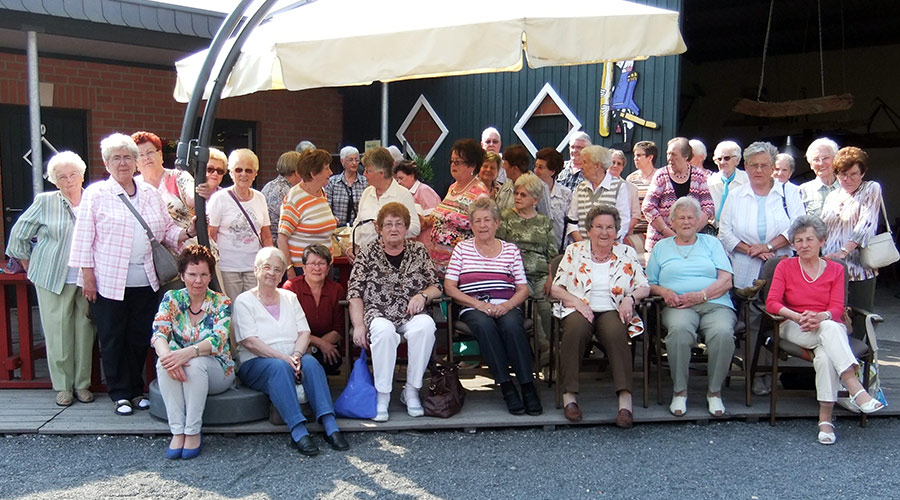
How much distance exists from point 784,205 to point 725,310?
932mm

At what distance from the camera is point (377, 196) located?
14.6ft

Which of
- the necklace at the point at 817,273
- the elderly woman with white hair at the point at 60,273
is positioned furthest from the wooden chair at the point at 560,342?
the elderly woman with white hair at the point at 60,273

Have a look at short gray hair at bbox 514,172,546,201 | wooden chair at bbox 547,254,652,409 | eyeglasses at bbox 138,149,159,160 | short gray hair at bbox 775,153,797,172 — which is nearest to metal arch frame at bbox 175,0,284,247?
eyeglasses at bbox 138,149,159,160

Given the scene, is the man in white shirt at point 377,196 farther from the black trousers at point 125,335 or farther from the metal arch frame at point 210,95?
the black trousers at point 125,335

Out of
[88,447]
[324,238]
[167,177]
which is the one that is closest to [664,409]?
[324,238]

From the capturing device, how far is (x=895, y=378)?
474cm

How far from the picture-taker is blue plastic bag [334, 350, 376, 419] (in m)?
3.82

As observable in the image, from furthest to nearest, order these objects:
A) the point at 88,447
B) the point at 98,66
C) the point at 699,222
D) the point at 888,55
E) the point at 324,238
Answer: the point at 888,55 → the point at 98,66 → the point at 324,238 → the point at 699,222 → the point at 88,447

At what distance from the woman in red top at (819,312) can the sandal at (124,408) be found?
11.8 ft

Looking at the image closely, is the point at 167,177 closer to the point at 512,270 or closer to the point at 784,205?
the point at 512,270

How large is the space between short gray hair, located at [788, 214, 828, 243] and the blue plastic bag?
2.52 meters

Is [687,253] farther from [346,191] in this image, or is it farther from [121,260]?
[121,260]

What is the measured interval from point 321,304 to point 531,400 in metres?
1.32

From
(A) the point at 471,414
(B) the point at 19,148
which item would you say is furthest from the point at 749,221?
(B) the point at 19,148
